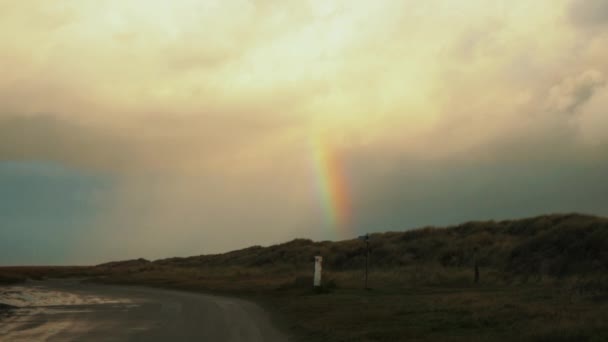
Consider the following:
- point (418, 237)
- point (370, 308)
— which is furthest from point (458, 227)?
point (370, 308)

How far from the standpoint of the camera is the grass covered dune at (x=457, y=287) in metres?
17.3

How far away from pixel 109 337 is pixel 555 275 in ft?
124

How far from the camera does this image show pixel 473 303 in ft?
77.5

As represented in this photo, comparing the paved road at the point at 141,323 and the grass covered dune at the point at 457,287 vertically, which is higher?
the grass covered dune at the point at 457,287

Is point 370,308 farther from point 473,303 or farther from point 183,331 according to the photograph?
point 183,331

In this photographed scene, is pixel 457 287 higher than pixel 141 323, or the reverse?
pixel 457 287

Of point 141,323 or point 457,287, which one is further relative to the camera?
point 457,287

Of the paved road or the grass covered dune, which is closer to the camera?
the grass covered dune

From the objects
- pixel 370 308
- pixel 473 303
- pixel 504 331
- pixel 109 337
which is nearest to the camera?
pixel 504 331

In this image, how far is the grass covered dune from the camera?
1728 centimetres

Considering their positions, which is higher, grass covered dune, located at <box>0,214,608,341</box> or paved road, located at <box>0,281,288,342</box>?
grass covered dune, located at <box>0,214,608,341</box>

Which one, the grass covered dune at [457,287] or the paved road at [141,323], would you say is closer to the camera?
the grass covered dune at [457,287]

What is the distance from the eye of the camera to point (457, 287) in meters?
38.8

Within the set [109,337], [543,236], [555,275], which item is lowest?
[109,337]
